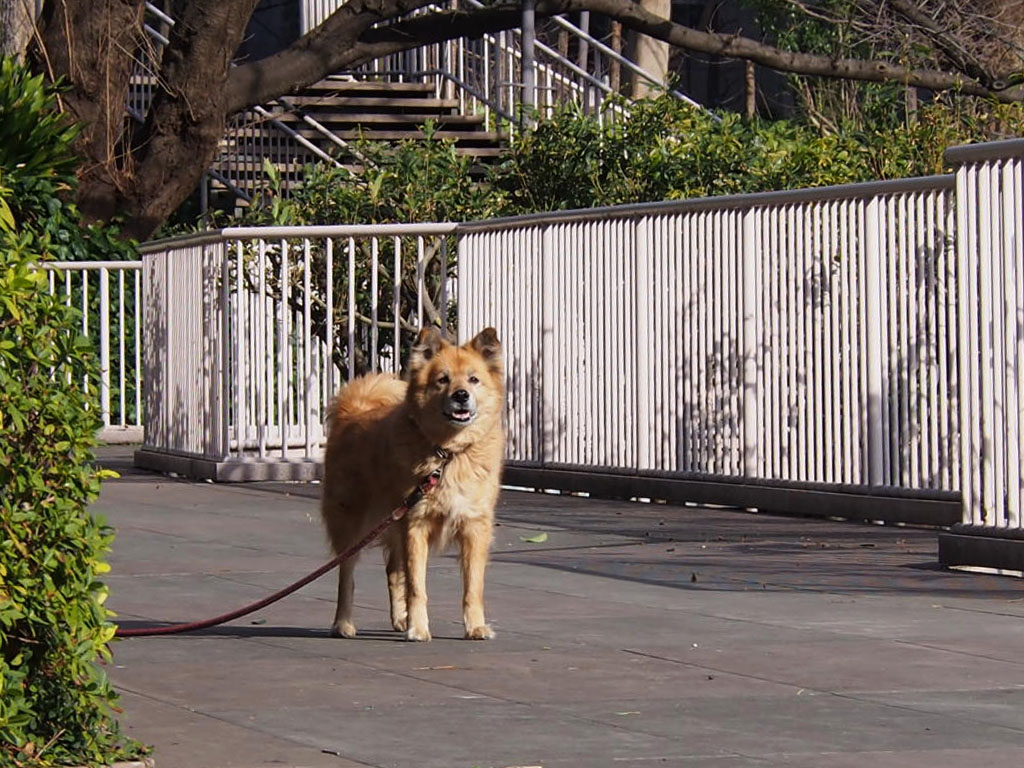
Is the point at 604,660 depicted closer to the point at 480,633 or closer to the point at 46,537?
the point at 480,633

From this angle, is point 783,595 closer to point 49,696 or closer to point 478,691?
point 478,691

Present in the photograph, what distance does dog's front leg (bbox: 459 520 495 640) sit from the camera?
9.06 m

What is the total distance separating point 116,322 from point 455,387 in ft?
45.3

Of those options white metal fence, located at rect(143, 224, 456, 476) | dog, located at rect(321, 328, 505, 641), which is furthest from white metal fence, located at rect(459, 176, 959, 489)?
dog, located at rect(321, 328, 505, 641)

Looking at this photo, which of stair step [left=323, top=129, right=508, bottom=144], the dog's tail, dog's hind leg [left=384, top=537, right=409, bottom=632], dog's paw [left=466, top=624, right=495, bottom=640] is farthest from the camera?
stair step [left=323, top=129, right=508, bottom=144]

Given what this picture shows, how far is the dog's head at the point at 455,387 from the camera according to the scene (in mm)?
9289

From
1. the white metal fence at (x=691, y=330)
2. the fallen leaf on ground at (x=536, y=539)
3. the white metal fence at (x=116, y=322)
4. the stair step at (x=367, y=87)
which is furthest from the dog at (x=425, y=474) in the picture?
the stair step at (x=367, y=87)

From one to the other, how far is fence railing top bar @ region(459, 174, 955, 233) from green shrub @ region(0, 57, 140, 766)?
7.99 m

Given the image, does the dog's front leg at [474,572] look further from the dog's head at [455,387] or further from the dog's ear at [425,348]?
the dog's ear at [425,348]

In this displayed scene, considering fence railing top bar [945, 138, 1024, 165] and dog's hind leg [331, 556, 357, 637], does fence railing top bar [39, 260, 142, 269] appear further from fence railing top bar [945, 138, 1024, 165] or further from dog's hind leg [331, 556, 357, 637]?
dog's hind leg [331, 556, 357, 637]

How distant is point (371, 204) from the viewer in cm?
2005

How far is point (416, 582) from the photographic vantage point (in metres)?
9.07

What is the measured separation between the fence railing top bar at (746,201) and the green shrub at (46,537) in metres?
7.99

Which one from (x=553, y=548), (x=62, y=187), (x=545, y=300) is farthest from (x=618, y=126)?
(x=553, y=548)
